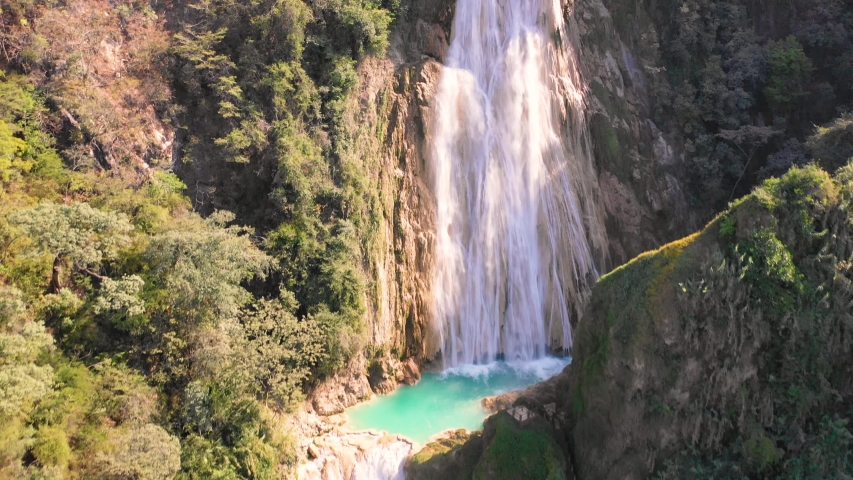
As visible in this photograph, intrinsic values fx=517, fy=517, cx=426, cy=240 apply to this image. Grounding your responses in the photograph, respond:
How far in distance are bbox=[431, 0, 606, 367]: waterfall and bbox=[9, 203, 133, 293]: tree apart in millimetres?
10698

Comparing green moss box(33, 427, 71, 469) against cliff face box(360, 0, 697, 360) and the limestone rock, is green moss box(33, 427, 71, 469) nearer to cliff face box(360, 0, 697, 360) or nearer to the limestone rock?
the limestone rock

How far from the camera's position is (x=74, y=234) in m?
11.4

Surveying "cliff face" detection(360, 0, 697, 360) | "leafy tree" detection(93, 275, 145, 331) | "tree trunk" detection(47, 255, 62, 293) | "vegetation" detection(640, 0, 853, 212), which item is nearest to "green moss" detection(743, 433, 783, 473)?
"cliff face" detection(360, 0, 697, 360)

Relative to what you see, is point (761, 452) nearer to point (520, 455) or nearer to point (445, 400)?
point (520, 455)

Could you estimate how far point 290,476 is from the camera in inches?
535

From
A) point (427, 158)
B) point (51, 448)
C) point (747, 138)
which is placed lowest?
point (51, 448)

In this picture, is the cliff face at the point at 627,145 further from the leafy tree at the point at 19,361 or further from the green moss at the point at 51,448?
the leafy tree at the point at 19,361

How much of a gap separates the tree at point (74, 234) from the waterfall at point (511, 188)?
35.1 feet

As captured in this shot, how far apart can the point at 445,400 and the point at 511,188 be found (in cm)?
877

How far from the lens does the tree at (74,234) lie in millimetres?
10977

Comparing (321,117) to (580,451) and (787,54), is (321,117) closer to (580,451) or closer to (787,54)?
(580,451)

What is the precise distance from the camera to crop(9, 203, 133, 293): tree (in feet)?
36.0

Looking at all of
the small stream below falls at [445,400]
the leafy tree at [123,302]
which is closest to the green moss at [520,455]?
the small stream below falls at [445,400]

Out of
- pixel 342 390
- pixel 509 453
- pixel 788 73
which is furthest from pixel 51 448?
pixel 788 73
